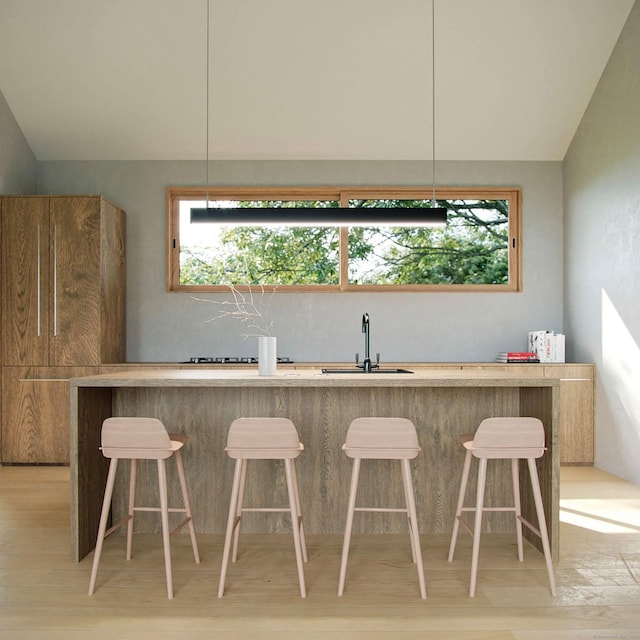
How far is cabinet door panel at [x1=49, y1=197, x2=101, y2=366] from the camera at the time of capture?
17.9 ft

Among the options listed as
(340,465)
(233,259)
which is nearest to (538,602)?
(340,465)

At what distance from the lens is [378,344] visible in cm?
602

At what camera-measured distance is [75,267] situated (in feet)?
17.9

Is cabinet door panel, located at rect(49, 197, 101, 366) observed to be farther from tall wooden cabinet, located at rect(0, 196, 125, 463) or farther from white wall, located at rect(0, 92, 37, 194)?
white wall, located at rect(0, 92, 37, 194)

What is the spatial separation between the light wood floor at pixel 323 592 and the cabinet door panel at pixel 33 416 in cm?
168

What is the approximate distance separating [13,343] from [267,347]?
3023 millimetres

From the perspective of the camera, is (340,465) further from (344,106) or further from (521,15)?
(521,15)

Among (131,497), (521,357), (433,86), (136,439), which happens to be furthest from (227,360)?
(433,86)

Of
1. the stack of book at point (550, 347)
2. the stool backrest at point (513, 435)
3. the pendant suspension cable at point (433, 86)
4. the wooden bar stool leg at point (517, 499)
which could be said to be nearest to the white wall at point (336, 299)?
the stack of book at point (550, 347)

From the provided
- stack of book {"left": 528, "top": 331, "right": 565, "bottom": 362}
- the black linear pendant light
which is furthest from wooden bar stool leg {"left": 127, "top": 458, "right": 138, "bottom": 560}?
stack of book {"left": 528, "top": 331, "right": 565, "bottom": 362}

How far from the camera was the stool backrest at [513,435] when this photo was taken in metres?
2.93

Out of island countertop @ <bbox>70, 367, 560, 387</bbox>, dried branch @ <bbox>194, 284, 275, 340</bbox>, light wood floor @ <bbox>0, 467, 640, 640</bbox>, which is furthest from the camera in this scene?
dried branch @ <bbox>194, 284, 275, 340</bbox>

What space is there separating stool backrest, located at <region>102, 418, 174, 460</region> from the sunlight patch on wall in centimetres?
354

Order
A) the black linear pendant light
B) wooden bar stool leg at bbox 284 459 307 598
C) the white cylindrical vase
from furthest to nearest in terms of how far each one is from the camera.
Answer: the black linear pendant light < the white cylindrical vase < wooden bar stool leg at bbox 284 459 307 598
